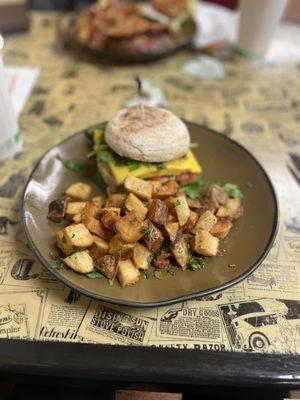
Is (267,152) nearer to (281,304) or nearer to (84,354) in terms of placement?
(281,304)

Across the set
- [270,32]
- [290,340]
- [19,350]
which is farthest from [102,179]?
[270,32]

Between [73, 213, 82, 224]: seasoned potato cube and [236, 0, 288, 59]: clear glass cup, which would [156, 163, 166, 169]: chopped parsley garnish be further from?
[236, 0, 288, 59]: clear glass cup

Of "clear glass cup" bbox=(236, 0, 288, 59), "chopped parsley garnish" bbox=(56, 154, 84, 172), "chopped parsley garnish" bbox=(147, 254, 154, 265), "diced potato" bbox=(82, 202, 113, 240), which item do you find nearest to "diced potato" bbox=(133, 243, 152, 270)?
"chopped parsley garnish" bbox=(147, 254, 154, 265)

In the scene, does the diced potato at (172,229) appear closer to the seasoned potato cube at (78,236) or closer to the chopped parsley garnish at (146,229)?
the chopped parsley garnish at (146,229)

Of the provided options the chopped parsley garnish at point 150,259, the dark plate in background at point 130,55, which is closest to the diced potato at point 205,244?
the chopped parsley garnish at point 150,259

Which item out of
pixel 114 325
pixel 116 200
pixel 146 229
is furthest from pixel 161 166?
pixel 114 325

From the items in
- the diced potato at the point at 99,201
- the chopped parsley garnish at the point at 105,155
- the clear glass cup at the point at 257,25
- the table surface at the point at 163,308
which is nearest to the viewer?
the table surface at the point at 163,308

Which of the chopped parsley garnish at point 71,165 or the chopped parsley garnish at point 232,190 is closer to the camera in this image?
the chopped parsley garnish at point 232,190
